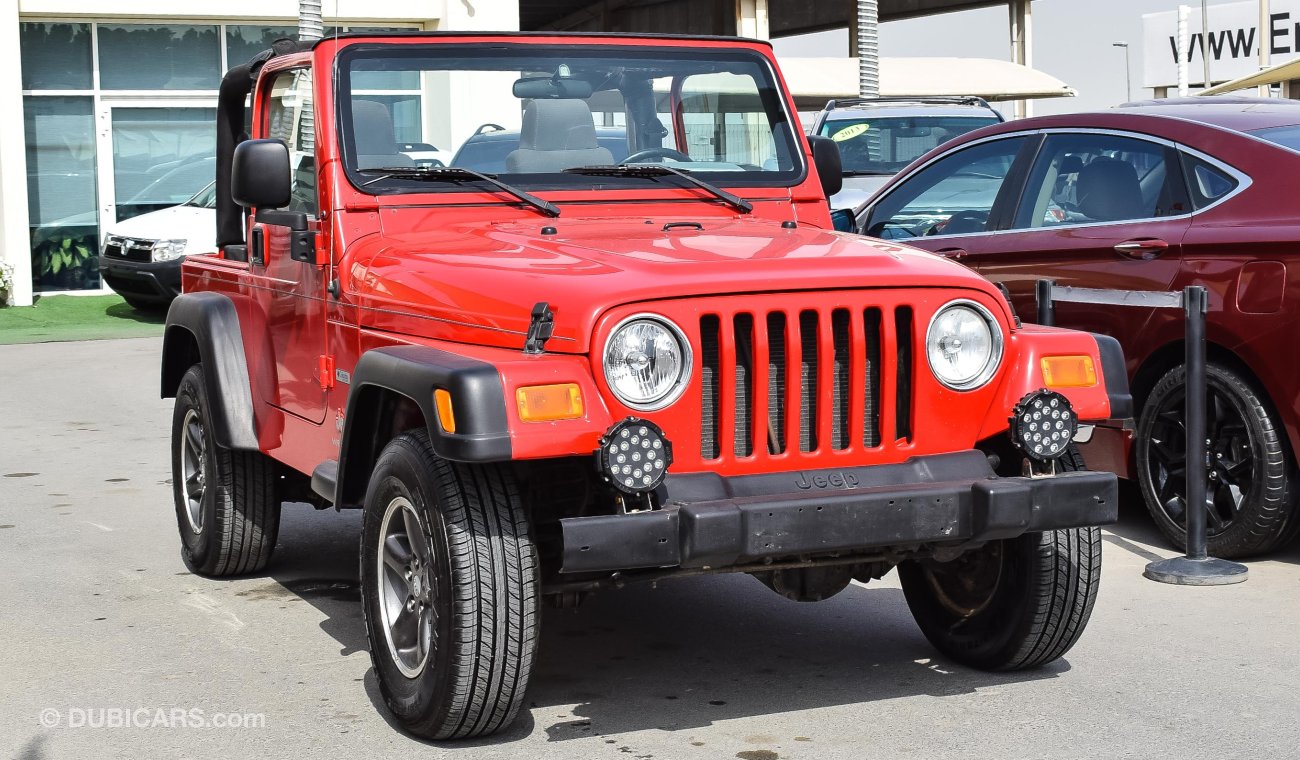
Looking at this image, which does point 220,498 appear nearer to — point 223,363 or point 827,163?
point 223,363

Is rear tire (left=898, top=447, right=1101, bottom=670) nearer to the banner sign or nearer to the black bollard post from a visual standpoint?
the black bollard post

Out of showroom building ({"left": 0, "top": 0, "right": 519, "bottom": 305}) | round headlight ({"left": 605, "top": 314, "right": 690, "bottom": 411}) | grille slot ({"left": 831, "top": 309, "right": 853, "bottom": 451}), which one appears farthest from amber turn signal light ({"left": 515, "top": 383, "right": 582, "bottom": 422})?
showroom building ({"left": 0, "top": 0, "right": 519, "bottom": 305})

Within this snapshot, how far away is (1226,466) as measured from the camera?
6.37m

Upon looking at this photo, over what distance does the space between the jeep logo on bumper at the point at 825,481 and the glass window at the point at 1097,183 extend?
286 centimetres

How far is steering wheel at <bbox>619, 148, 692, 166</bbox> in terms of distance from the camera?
5.62 m

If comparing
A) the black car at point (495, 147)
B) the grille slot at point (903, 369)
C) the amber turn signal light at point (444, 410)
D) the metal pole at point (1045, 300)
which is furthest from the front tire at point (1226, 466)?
the amber turn signal light at point (444, 410)

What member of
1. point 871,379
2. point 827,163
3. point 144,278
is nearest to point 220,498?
point 827,163

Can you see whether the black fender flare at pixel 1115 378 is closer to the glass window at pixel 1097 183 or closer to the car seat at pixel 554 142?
the car seat at pixel 554 142

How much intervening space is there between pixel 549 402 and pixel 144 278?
1517 cm

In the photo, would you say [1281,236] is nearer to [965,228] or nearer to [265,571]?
[965,228]

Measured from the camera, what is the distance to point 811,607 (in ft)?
19.5

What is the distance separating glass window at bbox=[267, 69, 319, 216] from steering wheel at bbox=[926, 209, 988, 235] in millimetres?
3171

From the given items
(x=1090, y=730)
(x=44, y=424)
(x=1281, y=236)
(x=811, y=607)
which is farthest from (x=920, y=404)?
(x=44, y=424)

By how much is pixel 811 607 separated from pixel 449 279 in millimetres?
2101
